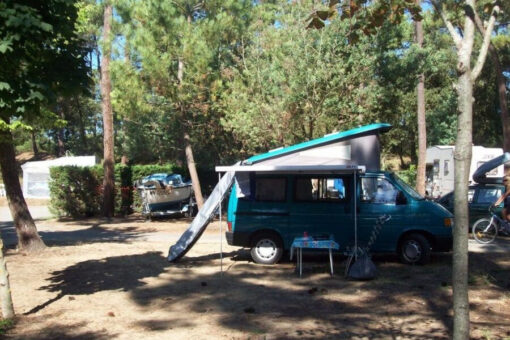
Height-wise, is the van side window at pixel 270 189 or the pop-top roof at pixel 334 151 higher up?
the pop-top roof at pixel 334 151

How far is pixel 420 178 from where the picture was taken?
72.6ft

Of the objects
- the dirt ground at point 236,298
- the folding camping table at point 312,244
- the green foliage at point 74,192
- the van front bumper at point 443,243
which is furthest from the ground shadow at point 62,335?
the green foliage at point 74,192

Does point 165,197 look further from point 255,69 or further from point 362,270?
point 362,270

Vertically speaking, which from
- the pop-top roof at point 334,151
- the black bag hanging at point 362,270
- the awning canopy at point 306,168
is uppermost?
the pop-top roof at point 334,151

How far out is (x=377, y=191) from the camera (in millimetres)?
10008

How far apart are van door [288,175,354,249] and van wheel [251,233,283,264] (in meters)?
0.38

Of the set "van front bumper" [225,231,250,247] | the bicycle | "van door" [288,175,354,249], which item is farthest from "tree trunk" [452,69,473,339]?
the bicycle

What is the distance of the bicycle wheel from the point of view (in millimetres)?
13094

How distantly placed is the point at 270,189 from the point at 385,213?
2193 mm

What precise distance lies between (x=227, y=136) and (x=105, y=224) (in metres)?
5.88

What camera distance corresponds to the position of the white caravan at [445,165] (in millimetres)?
23203

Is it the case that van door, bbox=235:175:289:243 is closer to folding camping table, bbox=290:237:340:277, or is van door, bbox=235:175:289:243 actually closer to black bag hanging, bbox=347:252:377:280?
folding camping table, bbox=290:237:340:277

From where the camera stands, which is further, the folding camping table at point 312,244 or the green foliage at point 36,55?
the folding camping table at point 312,244

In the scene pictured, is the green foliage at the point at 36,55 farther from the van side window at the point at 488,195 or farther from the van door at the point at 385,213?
the van side window at the point at 488,195
